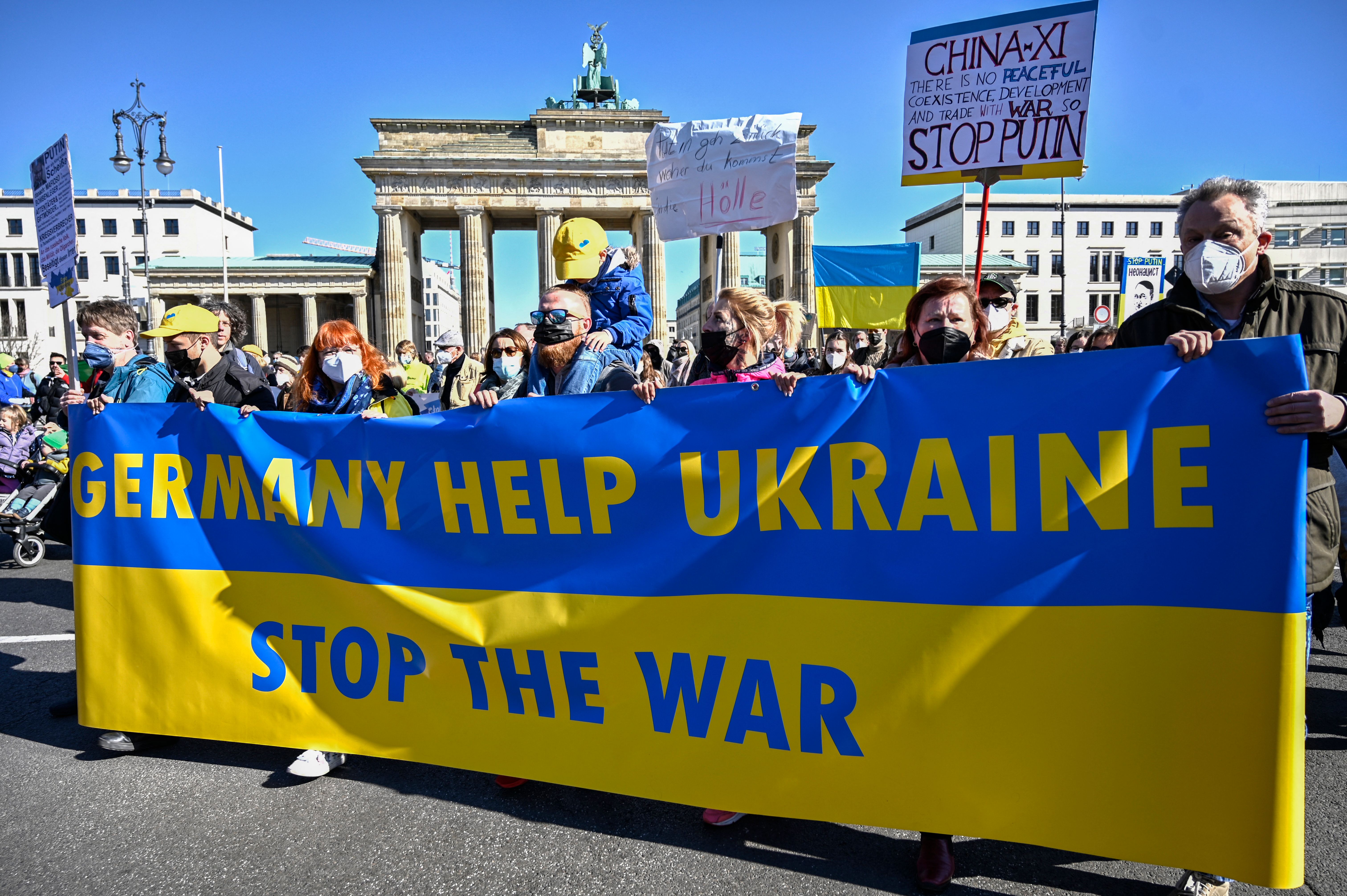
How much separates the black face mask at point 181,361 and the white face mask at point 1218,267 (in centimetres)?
395

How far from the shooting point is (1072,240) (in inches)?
2778

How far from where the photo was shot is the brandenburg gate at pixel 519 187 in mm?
46219

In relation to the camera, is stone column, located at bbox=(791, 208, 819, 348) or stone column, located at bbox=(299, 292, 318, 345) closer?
stone column, located at bbox=(791, 208, 819, 348)

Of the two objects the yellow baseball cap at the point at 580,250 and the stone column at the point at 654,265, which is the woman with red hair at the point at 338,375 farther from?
the stone column at the point at 654,265

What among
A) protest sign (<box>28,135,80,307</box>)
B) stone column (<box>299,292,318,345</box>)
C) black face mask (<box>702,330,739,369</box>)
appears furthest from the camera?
stone column (<box>299,292,318,345</box>)

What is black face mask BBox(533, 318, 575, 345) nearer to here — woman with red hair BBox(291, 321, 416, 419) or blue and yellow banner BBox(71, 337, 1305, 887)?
blue and yellow banner BBox(71, 337, 1305, 887)

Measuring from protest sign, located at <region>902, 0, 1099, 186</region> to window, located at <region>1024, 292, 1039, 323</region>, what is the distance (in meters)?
71.5

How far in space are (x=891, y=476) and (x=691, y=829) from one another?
128cm

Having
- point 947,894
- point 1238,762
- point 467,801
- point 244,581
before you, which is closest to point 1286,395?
point 1238,762

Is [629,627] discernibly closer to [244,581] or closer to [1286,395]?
[244,581]

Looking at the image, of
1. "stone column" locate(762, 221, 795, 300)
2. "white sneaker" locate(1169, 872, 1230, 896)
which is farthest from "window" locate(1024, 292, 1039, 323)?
"white sneaker" locate(1169, 872, 1230, 896)

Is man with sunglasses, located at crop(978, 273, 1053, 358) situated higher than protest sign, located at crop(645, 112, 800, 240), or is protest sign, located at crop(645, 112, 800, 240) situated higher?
protest sign, located at crop(645, 112, 800, 240)

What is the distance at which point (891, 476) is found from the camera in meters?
2.41

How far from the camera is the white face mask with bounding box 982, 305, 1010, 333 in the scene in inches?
139
